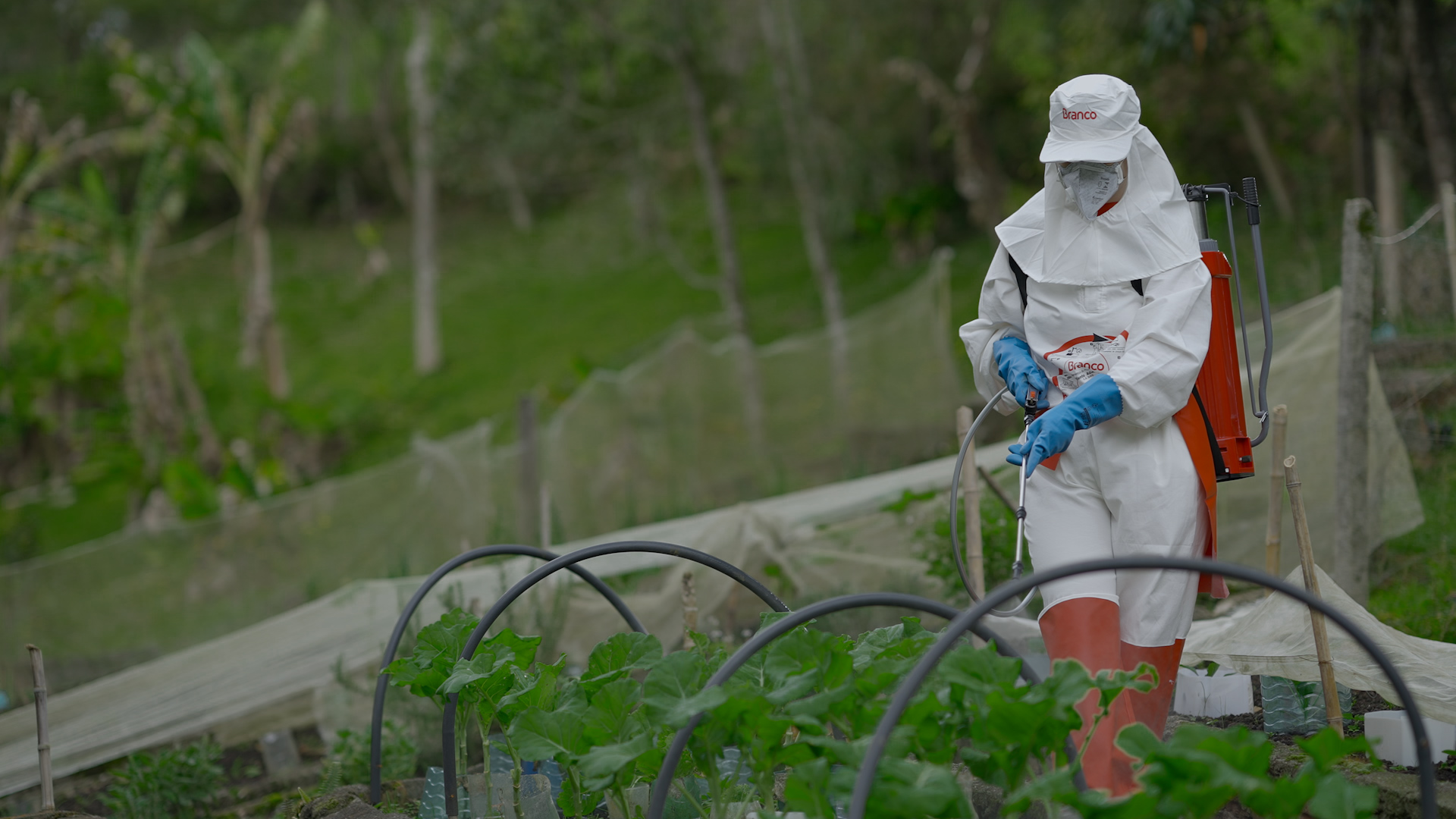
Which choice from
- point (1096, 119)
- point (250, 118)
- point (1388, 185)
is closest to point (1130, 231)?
point (1096, 119)

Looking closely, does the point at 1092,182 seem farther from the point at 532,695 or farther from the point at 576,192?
the point at 576,192

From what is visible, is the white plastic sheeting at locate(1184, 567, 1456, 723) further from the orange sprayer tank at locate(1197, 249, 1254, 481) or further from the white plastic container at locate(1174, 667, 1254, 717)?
the orange sprayer tank at locate(1197, 249, 1254, 481)

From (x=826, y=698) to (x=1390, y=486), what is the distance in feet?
11.5

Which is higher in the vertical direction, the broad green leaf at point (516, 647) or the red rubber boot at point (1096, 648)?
the broad green leaf at point (516, 647)

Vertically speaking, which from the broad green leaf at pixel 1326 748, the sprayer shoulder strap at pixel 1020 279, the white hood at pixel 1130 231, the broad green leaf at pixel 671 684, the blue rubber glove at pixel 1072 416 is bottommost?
the broad green leaf at pixel 1326 748

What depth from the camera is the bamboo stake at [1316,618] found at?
3174 mm

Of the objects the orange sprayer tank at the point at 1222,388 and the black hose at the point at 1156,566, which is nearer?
the black hose at the point at 1156,566

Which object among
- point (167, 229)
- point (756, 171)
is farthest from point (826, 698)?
point (167, 229)

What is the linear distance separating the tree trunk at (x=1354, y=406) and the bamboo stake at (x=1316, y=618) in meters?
1.20

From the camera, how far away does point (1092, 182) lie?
282 cm

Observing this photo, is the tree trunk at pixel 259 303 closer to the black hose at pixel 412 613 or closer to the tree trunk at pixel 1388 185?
the tree trunk at pixel 1388 185

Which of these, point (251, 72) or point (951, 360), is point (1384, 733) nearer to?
point (951, 360)

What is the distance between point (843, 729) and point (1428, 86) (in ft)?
26.7

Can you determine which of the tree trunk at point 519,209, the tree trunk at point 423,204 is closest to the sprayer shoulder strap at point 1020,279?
the tree trunk at point 423,204
